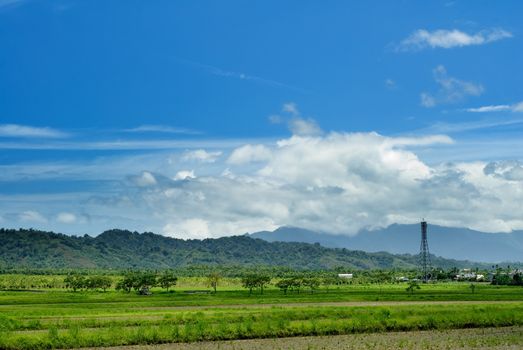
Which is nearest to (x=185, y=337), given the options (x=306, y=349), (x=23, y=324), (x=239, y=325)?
(x=239, y=325)

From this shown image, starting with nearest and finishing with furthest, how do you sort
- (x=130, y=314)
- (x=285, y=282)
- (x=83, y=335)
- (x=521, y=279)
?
(x=83, y=335), (x=130, y=314), (x=285, y=282), (x=521, y=279)

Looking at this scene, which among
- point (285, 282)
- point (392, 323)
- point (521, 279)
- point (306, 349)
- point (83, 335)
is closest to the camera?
point (306, 349)

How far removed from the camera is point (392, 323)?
59562mm

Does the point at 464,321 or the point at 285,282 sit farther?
the point at 285,282

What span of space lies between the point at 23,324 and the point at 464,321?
43.1 metres

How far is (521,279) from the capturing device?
170500 millimetres

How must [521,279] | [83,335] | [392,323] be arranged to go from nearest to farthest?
[83,335] → [392,323] → [521,279]

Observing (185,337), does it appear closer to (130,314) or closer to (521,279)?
(130,314)

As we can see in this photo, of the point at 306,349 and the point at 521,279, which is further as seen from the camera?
the point at 521,279

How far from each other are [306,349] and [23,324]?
1168 inches

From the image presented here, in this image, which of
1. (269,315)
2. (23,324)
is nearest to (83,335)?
(23,324)

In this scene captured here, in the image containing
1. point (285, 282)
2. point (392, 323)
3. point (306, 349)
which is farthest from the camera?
point (285, 282)

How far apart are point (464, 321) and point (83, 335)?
3654 centimetres

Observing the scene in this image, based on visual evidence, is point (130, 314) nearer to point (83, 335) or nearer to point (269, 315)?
point (269, 315)
